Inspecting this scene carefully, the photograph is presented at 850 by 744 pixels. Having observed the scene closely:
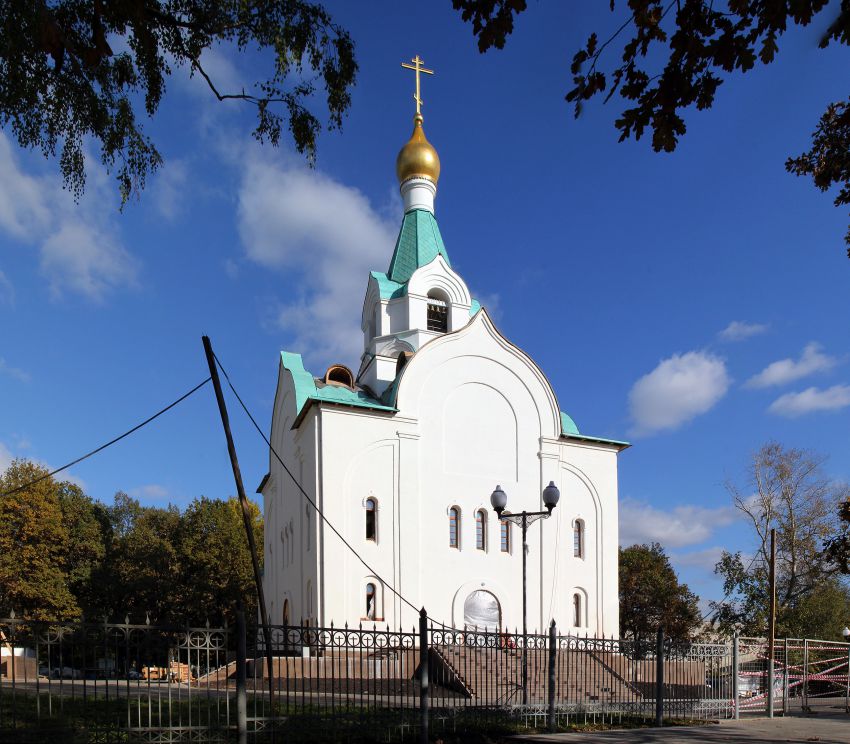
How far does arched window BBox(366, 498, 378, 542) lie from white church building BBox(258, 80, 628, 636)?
0.17ft

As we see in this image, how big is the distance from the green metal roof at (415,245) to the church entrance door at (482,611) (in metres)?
11.6

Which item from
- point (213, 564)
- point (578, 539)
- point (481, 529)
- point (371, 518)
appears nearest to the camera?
point (371, 518)

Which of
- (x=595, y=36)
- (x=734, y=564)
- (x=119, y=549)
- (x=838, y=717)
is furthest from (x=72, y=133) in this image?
(x=119, y=549)

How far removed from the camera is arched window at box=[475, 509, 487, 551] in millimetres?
25469

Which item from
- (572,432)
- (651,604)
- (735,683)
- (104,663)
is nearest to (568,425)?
(572,432)

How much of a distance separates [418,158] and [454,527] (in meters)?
14.5

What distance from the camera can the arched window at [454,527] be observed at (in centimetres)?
2514

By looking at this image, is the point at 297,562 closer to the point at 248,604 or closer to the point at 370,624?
the point at 370,624

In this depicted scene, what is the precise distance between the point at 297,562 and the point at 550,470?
8738 mm

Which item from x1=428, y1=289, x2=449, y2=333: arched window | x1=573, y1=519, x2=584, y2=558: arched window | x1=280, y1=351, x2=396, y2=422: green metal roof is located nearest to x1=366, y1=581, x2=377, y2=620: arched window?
x1=280, y1=351, x2=396, y2=422: green metal roof

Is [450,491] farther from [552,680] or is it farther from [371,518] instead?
[552,680]

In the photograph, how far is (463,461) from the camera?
25.8m

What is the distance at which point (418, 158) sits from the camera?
31.5m

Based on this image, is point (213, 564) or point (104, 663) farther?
point (213, 564)
